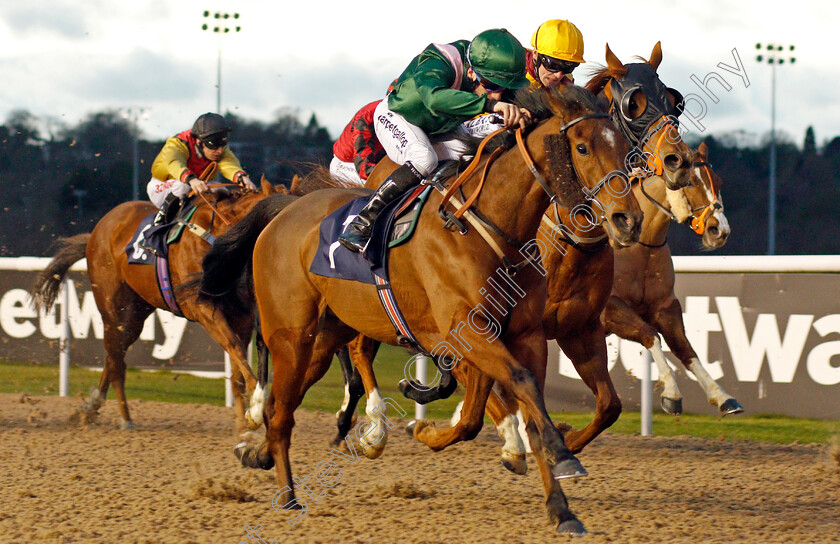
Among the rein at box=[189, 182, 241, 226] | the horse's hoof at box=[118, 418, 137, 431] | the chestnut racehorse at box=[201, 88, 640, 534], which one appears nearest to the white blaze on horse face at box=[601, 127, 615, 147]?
the chestnut racehorse at box=[201, 88, 640, 534]

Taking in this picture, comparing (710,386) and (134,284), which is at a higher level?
(134,284)

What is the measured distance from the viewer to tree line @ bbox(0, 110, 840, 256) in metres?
31.0

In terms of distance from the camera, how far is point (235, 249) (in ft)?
16.0

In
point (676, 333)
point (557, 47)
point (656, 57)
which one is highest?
point (656, 57)

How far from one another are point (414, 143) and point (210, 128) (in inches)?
103

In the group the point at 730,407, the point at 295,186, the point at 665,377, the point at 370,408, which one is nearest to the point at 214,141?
the point at 295,186

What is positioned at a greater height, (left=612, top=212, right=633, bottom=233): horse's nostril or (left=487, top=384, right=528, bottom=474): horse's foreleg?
(left=612, top=212, right=633, bottom=233): horse's nostril

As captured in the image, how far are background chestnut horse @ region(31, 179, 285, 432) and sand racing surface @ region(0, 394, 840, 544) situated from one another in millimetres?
457

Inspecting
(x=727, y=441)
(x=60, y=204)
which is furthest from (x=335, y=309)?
(x=60, y=204)

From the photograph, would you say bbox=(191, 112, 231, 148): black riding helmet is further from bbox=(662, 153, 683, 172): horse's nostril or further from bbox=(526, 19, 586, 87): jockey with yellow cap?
bbox=(662, 153, 683, 172): horse's nostril

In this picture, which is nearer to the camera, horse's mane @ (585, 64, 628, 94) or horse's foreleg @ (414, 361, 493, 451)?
horse's foreleg @ (414, 361, 493, 451)

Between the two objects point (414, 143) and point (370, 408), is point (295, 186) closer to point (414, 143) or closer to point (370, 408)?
point (370, 408)

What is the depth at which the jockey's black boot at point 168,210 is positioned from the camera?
629cm

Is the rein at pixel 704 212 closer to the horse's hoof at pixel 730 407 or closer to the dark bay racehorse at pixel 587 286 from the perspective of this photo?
the dark bay racehorse at pixel 587 286
